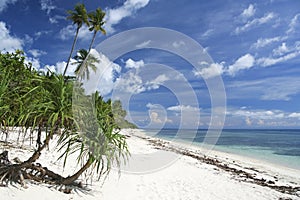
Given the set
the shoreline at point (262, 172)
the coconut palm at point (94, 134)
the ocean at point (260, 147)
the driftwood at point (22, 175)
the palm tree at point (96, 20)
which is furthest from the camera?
the palm tree at point (96, 20)

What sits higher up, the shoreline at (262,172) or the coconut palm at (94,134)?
the coconut palm at (94,134)

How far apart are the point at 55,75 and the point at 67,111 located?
Result: 714 mm

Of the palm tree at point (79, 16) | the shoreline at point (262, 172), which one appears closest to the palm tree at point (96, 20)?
the palm tree at point (79, 16)

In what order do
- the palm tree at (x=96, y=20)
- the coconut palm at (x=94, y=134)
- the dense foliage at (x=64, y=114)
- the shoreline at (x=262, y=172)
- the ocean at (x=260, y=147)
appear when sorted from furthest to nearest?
the palm tree at (x=96, y=20) < the ocean at (x=260, y=147) < the shoreline at (x=262, y=172) < the coconut palm at (x=94, y=134) < the dense foliage at (x=64, y=114)

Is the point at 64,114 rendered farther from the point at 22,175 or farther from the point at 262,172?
the point at 262,172

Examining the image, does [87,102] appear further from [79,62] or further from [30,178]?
[79,62]

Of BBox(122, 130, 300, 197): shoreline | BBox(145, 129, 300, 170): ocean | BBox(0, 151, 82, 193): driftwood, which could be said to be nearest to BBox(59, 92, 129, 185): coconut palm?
BBox(0, 151, 82, 193): driftwood

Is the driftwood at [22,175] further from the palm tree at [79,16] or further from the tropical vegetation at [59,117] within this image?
the palm tree at [79,16]

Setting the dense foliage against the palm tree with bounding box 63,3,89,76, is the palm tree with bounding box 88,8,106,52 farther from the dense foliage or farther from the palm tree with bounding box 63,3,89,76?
the dense foliage

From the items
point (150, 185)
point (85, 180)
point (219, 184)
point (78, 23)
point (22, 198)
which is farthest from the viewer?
point (78, 23)

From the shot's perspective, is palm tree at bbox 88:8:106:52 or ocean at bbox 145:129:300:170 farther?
palm tree at bbox 88:8:106:52

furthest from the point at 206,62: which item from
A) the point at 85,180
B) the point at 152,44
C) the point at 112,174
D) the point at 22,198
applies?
the point at 22,198

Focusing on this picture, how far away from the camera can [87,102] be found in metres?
4.61

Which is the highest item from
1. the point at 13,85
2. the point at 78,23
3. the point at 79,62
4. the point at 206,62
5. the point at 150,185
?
the point at 78,23
